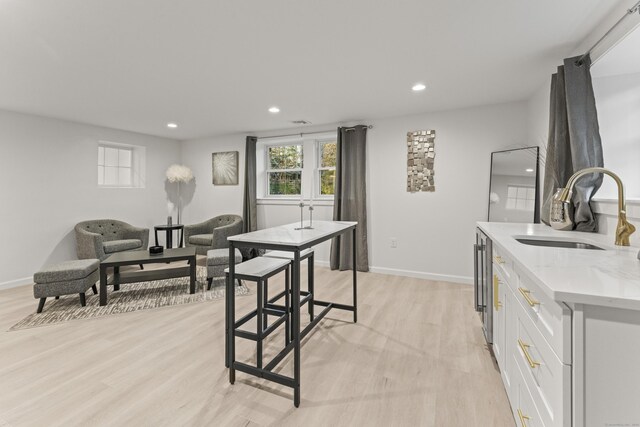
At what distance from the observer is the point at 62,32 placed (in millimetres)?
1986

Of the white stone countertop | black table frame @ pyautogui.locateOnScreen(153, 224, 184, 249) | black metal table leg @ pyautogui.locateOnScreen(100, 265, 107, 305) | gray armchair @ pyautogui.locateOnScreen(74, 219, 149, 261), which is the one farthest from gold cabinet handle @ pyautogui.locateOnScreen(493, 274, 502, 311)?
black table frame @ pyautogui.locateOnScreen(153, 224, 184, 249)

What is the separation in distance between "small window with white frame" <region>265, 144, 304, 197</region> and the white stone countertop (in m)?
3.89

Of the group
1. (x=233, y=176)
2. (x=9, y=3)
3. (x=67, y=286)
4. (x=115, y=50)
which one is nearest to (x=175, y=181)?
(x=233, y=176)

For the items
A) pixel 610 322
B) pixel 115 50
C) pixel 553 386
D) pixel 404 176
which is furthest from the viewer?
pixel 404 176

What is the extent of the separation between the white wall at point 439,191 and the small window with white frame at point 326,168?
29cm

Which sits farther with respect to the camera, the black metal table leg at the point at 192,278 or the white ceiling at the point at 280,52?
the black metal table leg at the point at 192,278

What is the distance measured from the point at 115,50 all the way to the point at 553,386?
127 inches

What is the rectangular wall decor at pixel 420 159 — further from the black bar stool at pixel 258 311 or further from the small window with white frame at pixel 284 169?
the black bar stool at pixel 258 311

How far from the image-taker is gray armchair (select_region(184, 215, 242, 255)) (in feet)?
15.3

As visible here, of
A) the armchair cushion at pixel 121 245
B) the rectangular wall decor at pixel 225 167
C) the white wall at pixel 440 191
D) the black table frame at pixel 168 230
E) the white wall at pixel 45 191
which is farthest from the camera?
the rectangular wall decor at pixel 225 167

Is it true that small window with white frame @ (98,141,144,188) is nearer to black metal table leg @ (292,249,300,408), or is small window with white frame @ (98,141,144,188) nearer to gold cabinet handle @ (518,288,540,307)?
black metal table leg @ (292,249,300,408)

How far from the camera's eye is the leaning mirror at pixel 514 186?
3.18m

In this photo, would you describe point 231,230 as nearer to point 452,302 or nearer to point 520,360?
point 452,302

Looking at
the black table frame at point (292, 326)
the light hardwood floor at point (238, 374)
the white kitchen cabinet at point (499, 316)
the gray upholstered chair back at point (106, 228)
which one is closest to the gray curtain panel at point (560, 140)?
the white kitchen cabinet at point (499, 316)
